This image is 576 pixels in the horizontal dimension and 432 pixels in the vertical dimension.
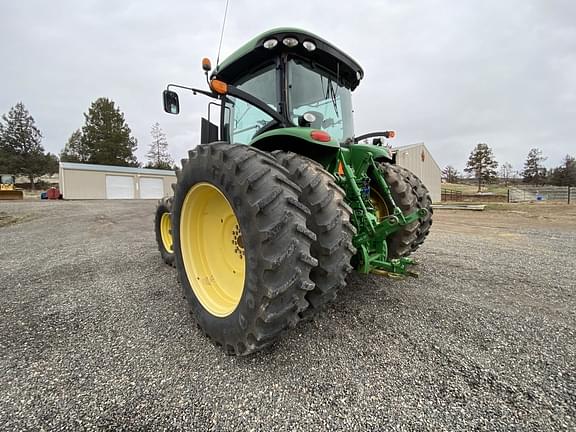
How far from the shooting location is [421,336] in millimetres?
1854

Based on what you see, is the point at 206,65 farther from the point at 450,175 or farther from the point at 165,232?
the point at 450,175

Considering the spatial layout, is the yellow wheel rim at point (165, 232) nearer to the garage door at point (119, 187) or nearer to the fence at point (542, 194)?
the garage door at point (119, 187)

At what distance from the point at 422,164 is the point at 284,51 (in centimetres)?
2294

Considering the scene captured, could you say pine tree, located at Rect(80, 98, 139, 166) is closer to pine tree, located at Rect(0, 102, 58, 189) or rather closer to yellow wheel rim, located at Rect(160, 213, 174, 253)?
pine tree, located at Rect(0, 102, 58, 189)

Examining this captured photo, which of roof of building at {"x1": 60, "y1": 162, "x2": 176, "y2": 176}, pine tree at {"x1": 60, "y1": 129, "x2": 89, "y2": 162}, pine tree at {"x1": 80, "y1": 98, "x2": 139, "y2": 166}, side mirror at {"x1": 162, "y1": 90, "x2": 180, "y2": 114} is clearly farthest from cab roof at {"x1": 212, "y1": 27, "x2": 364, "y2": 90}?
pine tree at {"x1": 60, "y1": 129, "x2": 89, "y2": 162}

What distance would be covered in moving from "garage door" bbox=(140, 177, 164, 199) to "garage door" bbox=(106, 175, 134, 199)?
3.03 feet

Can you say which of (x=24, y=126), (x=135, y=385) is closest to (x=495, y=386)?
(x=135, y=385)

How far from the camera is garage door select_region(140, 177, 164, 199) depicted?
86.7ft

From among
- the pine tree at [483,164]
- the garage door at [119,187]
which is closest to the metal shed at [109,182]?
the garage door at [119,187]

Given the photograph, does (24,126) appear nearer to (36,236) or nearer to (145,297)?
(36,236)

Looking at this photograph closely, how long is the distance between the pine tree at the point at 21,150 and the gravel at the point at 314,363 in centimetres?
4850

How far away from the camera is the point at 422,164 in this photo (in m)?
22.2

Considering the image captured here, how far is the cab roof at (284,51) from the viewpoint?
84.0 inches

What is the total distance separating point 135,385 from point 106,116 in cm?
4906
